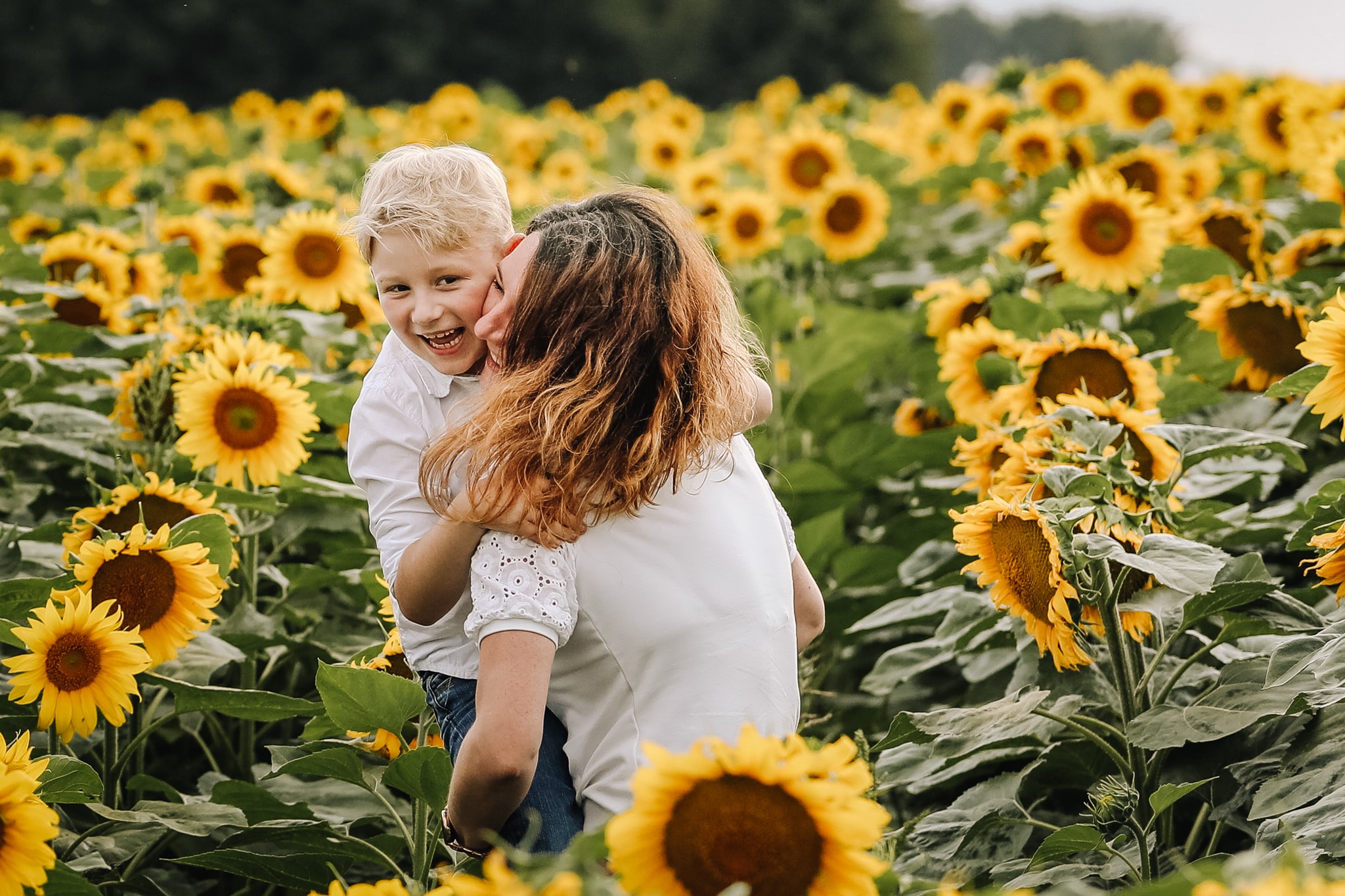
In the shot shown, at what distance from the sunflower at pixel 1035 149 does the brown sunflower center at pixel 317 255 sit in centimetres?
271

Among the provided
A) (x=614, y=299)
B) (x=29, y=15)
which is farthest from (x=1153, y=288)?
(x=29, y=15)

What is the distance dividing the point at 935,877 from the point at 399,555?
38.3 inches

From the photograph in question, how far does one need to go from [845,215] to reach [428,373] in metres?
3.30

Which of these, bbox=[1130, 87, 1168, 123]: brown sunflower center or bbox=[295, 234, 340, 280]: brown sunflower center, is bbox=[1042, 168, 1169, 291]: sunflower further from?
bbox=[1130, 87, 1168, 123]: brown sunflower center

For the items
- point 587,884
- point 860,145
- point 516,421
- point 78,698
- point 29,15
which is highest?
point 29,15

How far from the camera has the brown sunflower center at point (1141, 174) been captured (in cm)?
441

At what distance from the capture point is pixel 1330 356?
191 cm

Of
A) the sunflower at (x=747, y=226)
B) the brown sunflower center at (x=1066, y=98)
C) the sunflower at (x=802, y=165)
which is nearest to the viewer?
the sunflower at (x=747, y=226)

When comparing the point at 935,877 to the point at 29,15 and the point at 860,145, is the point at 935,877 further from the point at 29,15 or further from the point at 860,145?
the point at 29,15

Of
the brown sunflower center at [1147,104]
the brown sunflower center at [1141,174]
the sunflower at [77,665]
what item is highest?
the brown sunflower center at [1147,104]

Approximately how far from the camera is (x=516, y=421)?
1601 millimetres

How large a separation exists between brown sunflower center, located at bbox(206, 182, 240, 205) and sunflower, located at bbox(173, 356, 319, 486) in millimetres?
2950

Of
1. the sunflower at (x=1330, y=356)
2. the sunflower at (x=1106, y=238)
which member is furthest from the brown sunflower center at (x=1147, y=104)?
the sunflower at (x=1330, y=356)

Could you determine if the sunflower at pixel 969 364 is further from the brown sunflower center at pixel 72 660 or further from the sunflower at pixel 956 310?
the brown sunflower center at pixel 72 660
